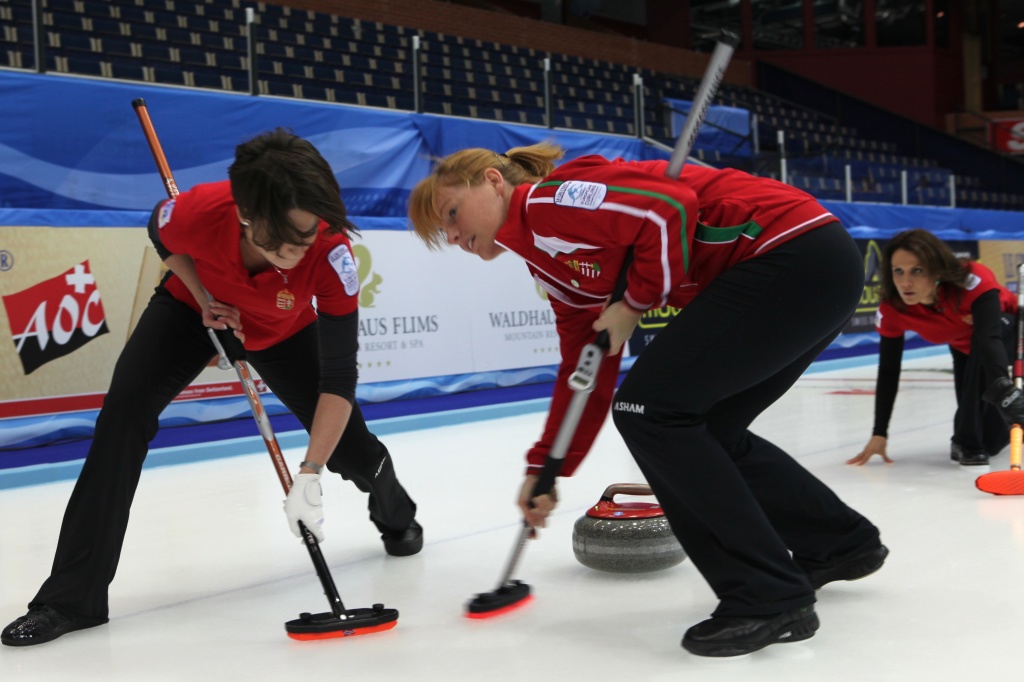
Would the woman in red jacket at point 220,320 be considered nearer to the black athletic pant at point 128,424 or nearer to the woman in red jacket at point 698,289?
the black athletic pant at point 128,424

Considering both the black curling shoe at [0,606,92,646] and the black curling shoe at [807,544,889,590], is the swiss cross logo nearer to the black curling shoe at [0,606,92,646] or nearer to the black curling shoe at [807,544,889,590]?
the black curling shoe at [0,606,92,646]

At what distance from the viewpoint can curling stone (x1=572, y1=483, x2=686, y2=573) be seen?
240 centimetres

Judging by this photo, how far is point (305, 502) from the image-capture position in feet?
6.86

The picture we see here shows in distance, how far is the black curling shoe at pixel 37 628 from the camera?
2.07 meters

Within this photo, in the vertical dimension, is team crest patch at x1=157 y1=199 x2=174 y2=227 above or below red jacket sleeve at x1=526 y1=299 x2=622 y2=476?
above

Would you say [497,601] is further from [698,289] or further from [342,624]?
[698,289]

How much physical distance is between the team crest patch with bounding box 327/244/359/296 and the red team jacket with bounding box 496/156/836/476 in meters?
0.39

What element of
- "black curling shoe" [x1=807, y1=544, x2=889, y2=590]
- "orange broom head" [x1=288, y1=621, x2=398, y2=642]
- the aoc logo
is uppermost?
the aoc logo

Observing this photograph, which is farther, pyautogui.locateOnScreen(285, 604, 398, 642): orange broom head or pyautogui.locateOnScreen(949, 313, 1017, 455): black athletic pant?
pyautogui.locateOnScreen(949, 313, 1017, 455): black athletic pant

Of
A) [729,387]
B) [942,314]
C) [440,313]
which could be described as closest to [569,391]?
[729,387]

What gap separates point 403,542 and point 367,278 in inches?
132

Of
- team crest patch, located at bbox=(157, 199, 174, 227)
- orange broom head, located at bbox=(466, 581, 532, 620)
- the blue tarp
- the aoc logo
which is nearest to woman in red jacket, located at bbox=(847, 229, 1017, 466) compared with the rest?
orange broom head, located at bbox=(466, 581, 532, 620)

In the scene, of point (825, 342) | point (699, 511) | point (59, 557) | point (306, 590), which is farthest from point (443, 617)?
point (825, 342)

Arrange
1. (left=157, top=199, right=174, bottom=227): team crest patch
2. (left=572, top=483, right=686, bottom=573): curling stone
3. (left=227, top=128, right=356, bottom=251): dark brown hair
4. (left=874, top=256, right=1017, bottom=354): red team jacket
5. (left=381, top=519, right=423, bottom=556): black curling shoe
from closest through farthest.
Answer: (left=227, top=128, right=356, bottom=251): dark brown hair → (left=157, top=199, right=174, bottom=227): team crest patch → (left=572, top=483, right=686, bottom=573): curling stone → (left=381, top=519, right=423, bottom=556): black curling shoe → (left=874, top=256, right=1017, bottom=354): red team jacket
